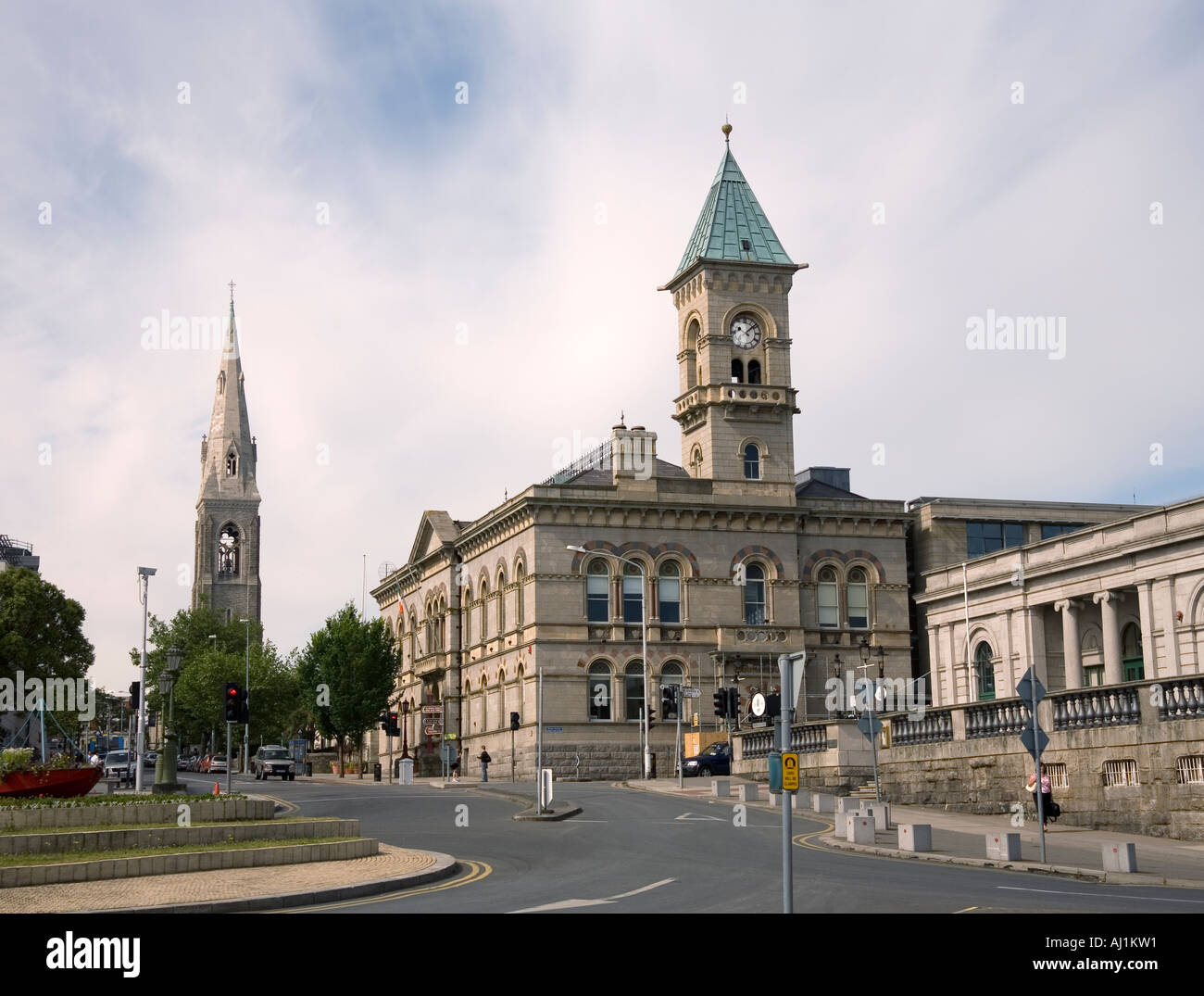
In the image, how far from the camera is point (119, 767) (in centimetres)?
6769

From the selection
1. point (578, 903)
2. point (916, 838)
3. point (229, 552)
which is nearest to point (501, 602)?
Result: point (916, 838)

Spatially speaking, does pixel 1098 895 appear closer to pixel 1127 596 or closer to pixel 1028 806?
pixel 1028 806

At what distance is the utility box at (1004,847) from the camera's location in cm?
2412

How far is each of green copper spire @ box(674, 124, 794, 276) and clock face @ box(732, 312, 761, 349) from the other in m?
2.85

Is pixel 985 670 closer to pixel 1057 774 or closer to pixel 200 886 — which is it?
pixel 1057 774

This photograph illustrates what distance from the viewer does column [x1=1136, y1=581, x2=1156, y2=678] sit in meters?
47.4

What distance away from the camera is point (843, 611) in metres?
68.4

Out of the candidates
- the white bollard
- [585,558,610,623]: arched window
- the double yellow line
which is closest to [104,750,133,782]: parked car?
[585,558,610,623]: arched window

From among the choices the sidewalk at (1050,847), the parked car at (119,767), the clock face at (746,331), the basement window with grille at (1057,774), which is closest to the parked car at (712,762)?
the sidewalk at (1050,847)

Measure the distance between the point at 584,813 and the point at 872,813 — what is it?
8.50m

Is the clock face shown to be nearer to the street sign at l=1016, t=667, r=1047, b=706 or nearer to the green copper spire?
the green copper spire

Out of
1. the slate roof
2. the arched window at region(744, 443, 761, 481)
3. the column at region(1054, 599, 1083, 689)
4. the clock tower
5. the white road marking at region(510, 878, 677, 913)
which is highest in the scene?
the slate roof

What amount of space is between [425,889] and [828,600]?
165 feet
